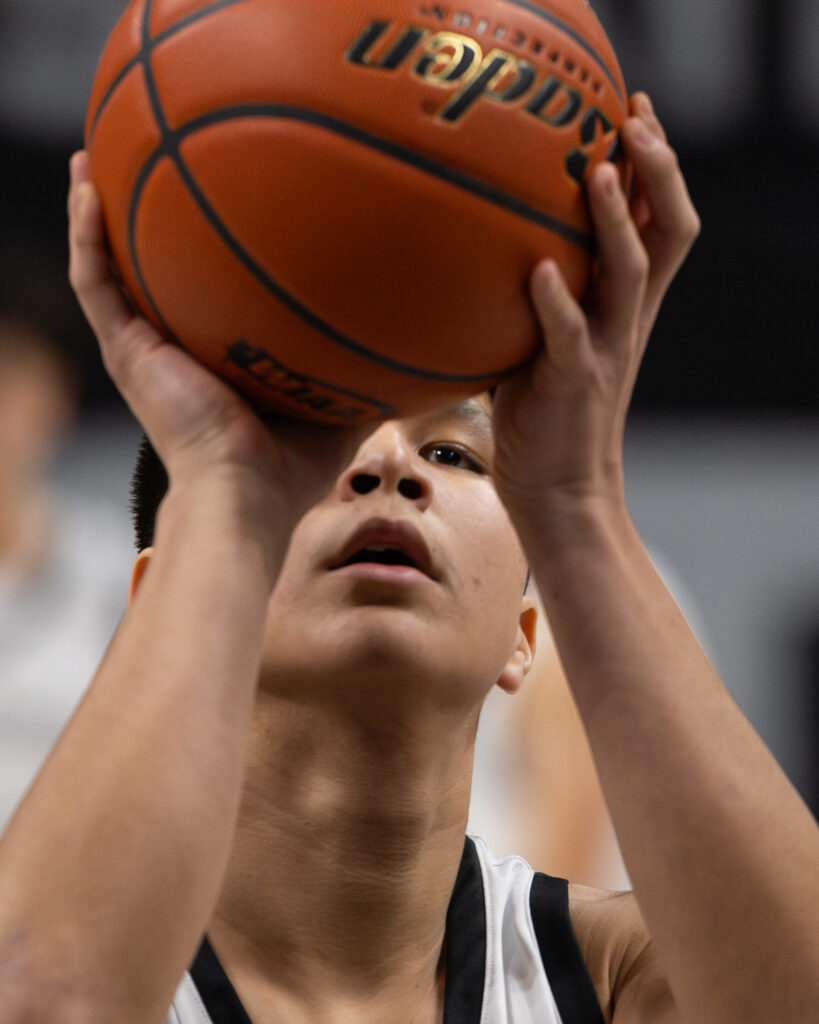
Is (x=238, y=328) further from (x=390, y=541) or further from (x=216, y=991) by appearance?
(x=216, y=991)

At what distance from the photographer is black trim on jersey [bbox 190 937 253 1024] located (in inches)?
85.3

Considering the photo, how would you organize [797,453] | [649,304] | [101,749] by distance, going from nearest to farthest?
[101,749]
[649,304]
[797,453]

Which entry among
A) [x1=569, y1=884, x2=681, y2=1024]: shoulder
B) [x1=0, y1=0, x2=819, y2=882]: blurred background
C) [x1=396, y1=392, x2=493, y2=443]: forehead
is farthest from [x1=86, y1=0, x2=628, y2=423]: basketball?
[x1=0, y1=0, x2=819, y2=882]: blurred background

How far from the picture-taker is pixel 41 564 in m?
4.59

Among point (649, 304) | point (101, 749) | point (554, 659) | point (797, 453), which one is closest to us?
point (101, 749)

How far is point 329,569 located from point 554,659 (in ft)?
9.00

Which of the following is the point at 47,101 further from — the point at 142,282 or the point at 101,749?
the point at 101,749

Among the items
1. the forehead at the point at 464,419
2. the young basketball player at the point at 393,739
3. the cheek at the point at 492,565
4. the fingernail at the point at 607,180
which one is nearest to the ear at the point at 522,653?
the young basketball player at the point at 393,739

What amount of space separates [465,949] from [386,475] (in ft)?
3.05

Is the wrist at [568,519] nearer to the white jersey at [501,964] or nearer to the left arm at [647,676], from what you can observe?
the left arm at [647,676]

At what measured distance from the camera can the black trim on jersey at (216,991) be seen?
7.11 ft

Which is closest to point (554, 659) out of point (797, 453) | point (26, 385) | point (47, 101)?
point (797, 453)

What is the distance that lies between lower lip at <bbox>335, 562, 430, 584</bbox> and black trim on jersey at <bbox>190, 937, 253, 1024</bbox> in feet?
2.36

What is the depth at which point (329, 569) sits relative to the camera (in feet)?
6.94
